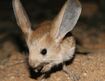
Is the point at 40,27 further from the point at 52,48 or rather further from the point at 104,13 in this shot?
the point at 104,13

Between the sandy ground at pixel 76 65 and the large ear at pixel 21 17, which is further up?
the large ear at pixel 21 17

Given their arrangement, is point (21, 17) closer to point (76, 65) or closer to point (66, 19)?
point (66, 19)

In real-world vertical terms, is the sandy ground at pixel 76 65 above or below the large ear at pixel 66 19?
below

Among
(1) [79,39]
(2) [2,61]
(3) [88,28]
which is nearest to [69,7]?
(2) [2,61]

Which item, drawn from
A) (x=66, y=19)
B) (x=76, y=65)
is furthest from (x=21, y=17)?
(x=76, y=65)

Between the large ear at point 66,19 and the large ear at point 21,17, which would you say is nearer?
the large ear at point 66,19

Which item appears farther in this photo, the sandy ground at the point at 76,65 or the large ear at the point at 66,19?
the sandy ground at the point at 76,65

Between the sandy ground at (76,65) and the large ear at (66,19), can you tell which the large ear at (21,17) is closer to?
the large ear at (66,19)

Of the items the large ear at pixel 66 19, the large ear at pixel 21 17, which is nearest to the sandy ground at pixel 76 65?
the large ear at pixel 66 19
